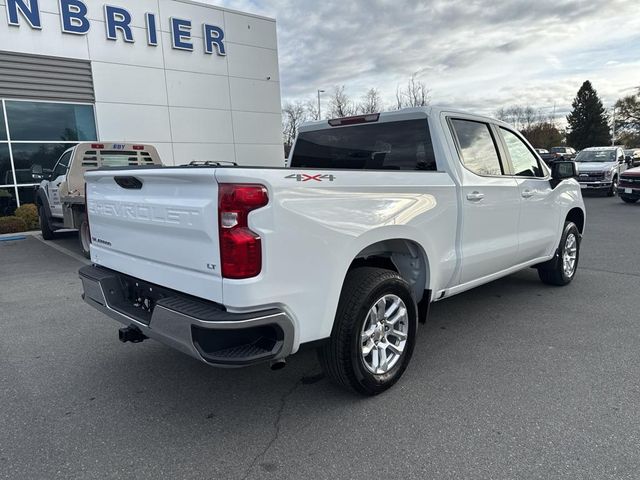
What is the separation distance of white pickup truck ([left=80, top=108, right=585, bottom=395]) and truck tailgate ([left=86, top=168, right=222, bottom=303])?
12 mm

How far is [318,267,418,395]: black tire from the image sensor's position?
115 inches

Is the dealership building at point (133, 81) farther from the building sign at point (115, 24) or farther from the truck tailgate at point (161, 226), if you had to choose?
the truck tailgate at point (161, 226)

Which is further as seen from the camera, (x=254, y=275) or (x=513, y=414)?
(x=513, y=414)

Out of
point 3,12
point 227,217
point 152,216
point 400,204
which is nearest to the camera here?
point 227,217

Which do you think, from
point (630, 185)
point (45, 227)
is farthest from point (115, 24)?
point (630, 185)

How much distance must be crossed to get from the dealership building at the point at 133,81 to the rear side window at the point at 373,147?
12485 mm

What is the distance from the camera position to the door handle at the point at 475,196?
392 centimetres

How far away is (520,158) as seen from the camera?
499cm

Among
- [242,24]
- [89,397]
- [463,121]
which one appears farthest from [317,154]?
[242,24]

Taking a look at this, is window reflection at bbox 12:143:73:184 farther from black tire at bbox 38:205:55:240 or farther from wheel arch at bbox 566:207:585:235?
wheel arch at bbox 566:207:585:235

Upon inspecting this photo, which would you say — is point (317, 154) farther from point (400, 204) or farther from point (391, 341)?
point (391, 341)

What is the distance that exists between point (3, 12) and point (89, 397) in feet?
46.2

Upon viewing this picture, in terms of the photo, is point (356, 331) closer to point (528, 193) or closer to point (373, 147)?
point (373, 147)

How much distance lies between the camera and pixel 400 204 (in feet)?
10.7
